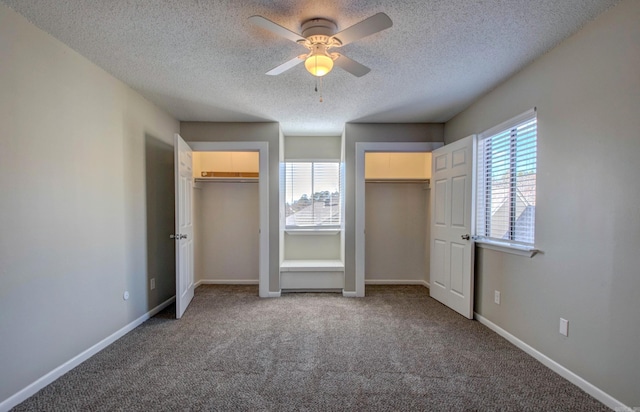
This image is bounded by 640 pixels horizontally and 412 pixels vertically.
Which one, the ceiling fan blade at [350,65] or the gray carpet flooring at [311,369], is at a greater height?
the ceiling fan blade at [350,65]

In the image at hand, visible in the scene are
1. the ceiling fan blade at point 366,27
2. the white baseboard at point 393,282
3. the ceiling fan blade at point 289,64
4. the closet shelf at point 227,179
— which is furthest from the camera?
the white baseboard at point 393,282

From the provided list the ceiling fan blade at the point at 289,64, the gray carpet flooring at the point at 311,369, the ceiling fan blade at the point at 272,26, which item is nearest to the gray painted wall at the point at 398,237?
the gray carpet flooring at the point at 311,369

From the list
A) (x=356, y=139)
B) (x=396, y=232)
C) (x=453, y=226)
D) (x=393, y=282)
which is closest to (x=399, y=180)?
(x=396, y=232)

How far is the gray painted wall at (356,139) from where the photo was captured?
13.0 feet

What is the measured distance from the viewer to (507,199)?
2.72 metres

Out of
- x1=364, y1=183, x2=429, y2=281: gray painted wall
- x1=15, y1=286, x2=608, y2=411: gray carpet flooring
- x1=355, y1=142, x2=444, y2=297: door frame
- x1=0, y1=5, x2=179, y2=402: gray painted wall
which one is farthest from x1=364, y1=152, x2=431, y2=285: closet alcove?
x1=0, y1=5, x2=179, y2=402: gray painted wall

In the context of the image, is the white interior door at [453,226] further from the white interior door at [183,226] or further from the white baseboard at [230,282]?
the white interior door at [183,226]

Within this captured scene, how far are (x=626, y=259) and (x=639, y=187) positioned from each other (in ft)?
1.37

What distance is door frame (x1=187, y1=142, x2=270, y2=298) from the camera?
3.92 m

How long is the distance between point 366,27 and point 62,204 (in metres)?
2.41

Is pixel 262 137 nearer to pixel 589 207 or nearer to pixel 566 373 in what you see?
pixel 589 207

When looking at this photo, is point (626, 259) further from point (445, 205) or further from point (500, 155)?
point (445, 205)

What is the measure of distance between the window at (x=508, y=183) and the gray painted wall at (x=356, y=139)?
0.99m

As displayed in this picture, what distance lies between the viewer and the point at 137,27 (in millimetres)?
1897
